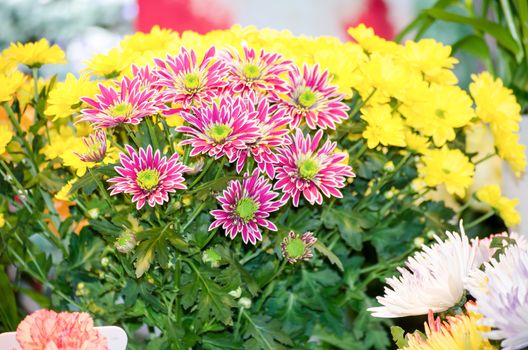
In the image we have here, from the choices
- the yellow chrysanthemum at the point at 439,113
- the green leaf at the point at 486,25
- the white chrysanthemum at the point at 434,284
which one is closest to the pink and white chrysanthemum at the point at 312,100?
the yellow chrysanthemum at the point at 439,113

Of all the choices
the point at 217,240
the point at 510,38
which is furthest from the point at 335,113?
the point at 510,38

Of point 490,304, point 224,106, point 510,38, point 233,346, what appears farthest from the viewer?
point 510,38

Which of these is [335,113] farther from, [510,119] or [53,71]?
[53,71]

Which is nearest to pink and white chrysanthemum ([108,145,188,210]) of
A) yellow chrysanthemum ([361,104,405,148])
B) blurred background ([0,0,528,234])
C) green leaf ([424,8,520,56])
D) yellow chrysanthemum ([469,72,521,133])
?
yellow chrysanthemum ([361,104,405,148])

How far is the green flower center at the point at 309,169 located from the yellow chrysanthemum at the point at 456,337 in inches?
7.6

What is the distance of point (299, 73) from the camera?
24.0 inches

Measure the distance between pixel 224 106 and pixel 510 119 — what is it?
34cm

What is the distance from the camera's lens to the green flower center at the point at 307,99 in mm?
590

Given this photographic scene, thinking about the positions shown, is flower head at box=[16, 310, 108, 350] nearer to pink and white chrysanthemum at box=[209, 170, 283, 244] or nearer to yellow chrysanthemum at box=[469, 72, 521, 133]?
pink and white chrysanthemum at box=[209, 170, 283, 244]

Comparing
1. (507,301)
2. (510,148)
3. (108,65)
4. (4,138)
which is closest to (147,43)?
(108,65)

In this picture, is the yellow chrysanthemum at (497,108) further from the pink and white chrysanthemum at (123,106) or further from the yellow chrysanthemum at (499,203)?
the pink and white chrysanthemum at (123,106)

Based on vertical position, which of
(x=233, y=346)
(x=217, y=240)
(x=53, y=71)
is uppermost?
(x=53, y=71)

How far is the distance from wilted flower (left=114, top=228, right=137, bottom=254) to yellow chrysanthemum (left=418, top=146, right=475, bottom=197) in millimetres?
327

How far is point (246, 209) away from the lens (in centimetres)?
54
